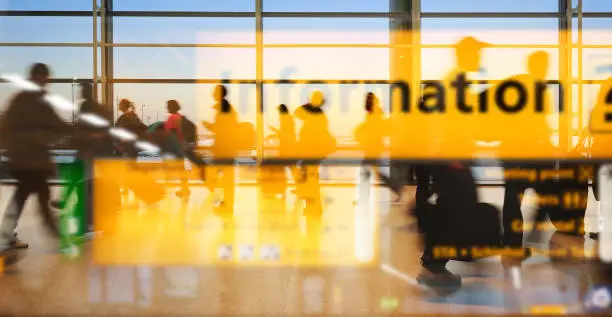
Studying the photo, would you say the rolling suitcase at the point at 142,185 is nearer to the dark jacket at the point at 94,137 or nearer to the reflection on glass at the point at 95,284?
the dark jacket at the point at 94,137

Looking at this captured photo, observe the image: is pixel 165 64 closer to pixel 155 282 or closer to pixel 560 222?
pixel 155 282

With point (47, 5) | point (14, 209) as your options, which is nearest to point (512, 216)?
point (47, 5)

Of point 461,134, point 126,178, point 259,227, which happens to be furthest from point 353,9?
point 126,178

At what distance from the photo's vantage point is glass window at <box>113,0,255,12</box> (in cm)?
336

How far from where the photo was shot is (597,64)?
3340 mm

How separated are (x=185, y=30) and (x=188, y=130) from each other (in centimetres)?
50

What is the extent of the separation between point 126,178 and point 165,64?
0.59 metres

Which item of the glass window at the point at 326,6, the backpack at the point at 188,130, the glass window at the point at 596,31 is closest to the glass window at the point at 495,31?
the glass window at the point at 596,31

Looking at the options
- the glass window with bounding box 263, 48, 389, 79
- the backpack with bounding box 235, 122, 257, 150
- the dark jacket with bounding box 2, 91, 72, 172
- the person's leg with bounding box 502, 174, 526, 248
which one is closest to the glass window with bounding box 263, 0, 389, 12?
the glass window with bounding box 263, 48, 389, 79

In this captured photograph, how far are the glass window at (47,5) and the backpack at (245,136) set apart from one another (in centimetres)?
96

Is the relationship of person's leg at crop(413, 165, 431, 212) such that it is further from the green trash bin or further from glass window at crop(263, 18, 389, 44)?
the green trash bin

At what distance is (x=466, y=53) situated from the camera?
3.37m

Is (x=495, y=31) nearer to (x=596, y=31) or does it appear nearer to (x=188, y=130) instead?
(x=596, y=31)

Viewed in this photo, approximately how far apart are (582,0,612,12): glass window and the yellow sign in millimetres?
1427
